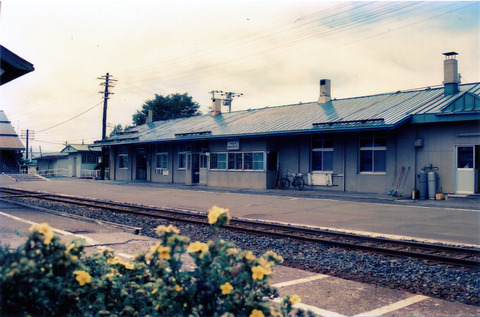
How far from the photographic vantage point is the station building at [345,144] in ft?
58.9

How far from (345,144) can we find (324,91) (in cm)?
664

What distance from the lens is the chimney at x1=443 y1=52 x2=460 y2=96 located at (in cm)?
2039

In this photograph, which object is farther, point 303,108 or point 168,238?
point 303,108

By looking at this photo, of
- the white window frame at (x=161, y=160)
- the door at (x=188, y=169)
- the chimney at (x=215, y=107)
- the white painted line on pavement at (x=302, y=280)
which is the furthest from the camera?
the chimney at (x=215, y=107)

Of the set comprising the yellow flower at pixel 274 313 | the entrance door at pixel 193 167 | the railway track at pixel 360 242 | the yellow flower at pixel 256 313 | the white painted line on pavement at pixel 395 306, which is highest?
the entrance door at pixel 193 167

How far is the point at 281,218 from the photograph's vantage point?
13344mm

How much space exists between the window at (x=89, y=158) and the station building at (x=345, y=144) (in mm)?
23130

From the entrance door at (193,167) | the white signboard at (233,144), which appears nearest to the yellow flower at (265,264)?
the white signboard at (233,144)

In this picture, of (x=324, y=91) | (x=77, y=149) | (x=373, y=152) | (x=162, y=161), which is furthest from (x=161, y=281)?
(x=77, y=149)

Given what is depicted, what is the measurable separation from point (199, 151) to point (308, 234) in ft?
65.2

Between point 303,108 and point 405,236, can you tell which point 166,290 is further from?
point 303,108

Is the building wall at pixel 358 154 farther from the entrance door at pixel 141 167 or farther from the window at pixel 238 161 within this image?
the entrance door at pixel 141 167

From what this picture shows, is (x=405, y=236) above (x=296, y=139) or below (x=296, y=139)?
below

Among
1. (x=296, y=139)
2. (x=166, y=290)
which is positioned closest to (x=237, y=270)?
(x=166, y=290)
